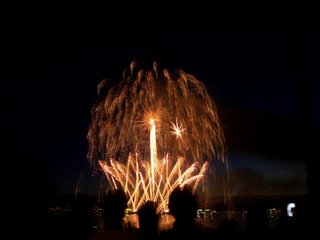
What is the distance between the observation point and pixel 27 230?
12.8 meters

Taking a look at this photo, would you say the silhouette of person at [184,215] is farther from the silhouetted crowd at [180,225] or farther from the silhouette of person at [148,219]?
the silhouette of person at [148,219]

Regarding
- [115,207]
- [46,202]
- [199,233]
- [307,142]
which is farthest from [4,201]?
[307,142]

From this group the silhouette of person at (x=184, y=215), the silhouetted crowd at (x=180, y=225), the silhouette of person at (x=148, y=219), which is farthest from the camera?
the silhouette of person at (x=148, y=219)

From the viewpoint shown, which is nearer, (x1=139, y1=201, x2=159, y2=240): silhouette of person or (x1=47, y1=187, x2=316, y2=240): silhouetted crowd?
(x1=47, y1=187, x2=316, y2=240): silhouetted crowd

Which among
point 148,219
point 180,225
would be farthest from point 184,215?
point 148,219

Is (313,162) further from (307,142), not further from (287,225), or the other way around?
(287,225)

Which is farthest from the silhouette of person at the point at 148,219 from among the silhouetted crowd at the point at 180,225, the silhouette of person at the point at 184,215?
the silhouette of person at the point at 184,215

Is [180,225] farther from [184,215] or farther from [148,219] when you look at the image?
[148,219]

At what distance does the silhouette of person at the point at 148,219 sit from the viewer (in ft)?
41.8

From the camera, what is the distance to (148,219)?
12906mm

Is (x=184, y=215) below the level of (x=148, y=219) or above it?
above

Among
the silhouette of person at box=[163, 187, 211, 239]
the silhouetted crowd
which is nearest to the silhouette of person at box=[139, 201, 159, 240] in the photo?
the silhouetted crowd

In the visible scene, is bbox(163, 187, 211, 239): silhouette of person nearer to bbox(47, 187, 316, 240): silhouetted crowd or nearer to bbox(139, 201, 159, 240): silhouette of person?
bbox(47, 187, 316, 240): silhouetted crowd

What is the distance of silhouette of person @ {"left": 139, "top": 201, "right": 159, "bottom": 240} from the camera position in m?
12.7
